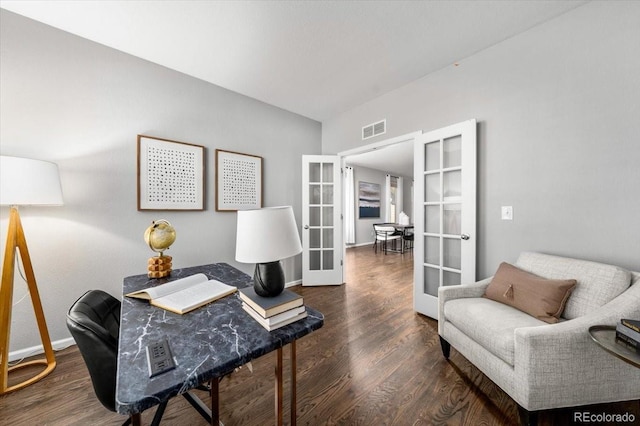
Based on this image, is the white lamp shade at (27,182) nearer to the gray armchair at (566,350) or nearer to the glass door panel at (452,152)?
the gray armchair at (566,350)

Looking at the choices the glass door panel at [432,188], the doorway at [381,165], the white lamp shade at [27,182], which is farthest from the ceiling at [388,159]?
the white lamp shade at [27,182]

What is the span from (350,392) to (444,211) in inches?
76.1

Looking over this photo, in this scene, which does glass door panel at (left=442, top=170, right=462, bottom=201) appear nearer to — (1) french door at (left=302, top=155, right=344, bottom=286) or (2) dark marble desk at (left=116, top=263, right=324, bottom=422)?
(1) french door at (left=302, top=155, right=344, bottom=286)

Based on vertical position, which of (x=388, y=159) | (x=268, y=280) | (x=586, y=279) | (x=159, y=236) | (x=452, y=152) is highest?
(x=388, y=159)

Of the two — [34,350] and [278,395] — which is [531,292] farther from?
[34,350]

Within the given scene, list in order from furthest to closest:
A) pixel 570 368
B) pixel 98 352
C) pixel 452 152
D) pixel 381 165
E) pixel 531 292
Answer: pixel 381 165
pixel 452 152
pixel 531 292
pixel 570 368
pixel 98 352

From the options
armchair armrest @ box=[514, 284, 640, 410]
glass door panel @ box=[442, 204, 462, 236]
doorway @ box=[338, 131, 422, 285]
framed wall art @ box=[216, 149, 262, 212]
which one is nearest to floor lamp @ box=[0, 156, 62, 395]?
framed wall art @ box=[216, 149, 262, 212]

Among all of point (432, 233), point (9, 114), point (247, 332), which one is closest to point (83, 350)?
point (247, 332)

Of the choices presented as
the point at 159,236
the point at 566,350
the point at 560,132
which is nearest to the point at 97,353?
the point at 159,236

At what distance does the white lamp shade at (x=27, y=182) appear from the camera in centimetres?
152

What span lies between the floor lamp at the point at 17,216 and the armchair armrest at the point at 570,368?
314 cm

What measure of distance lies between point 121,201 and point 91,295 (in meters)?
1.46

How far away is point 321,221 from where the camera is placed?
3709 millimetres

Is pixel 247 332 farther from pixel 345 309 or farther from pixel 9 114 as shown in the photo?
pixel 9 114
